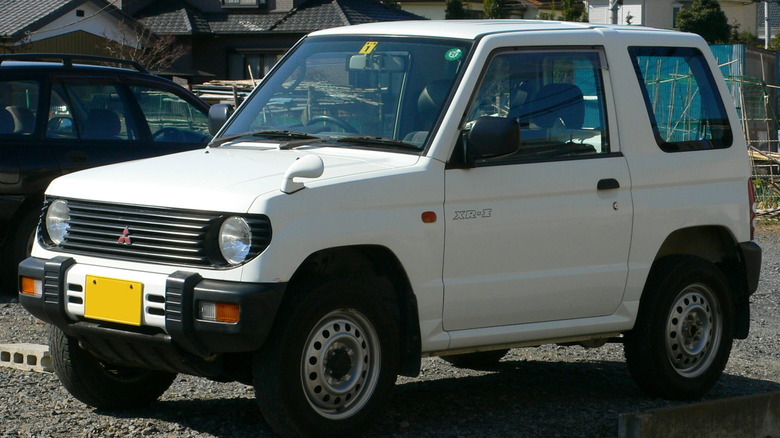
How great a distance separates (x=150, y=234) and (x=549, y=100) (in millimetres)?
2160

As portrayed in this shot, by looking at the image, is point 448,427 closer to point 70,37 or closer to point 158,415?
point 158,415

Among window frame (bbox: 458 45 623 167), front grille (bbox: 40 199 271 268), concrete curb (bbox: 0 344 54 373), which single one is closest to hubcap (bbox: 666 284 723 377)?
window frame (bbox: 458 45 623 167)

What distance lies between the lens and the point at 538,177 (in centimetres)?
575

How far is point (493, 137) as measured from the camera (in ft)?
17.5

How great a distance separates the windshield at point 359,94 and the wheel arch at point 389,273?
1.79 ft

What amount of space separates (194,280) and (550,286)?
190 cm

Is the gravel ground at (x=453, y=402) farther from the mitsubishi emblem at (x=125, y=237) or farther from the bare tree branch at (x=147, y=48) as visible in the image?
the bare tree branch at (x=147, y=48)

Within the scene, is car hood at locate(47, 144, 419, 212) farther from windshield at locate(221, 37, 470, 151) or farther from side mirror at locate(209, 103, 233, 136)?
side mirror at locate(209, 103, 233, 136)

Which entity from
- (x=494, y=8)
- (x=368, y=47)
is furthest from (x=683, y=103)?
(x=494, y=8)

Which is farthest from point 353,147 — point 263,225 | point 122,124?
point 122,124

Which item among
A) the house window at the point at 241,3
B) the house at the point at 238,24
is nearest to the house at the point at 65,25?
the house at the point at 238,24

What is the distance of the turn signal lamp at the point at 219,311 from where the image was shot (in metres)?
4.71

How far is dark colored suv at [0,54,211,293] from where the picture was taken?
9180mm

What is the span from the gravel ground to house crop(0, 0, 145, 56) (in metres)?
28.3
